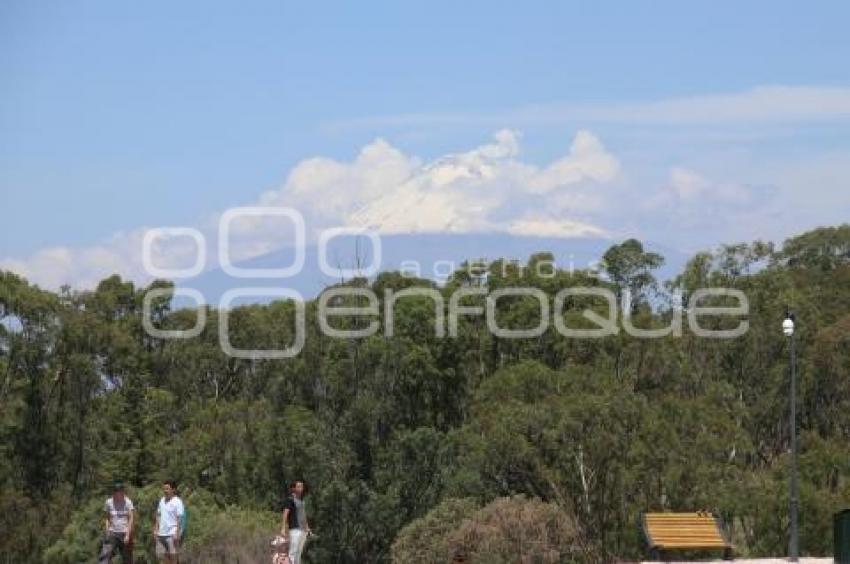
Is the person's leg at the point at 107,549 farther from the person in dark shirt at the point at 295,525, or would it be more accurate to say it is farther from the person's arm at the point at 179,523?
the person in dark shirt at the point at 295,525

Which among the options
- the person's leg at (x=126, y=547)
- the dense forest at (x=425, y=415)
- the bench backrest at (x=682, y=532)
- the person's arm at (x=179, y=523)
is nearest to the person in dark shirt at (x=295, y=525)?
the person's arm at (x=179, y=523)

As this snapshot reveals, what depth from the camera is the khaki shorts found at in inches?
853

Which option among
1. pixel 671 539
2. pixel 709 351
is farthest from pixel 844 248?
pixel 671 539

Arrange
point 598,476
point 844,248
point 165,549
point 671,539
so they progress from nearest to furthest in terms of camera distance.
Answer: point 165,549, point 671,539, point 598,476, point 844,248

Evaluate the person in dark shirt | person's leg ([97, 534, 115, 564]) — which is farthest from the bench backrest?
person's leg ([97, 534, 115, 564])

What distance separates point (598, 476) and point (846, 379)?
15294mm

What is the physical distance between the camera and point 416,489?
5788 centimetres

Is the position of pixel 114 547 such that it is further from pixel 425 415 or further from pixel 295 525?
pixel 425 415

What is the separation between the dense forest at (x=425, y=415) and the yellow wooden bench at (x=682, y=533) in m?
15.5

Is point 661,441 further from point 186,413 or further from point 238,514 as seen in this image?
point 186,413

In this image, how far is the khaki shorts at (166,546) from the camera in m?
21.7

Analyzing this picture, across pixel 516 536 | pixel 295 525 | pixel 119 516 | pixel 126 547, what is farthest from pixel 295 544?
pixel 516 536

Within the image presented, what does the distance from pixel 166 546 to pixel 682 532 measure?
10.0 meters

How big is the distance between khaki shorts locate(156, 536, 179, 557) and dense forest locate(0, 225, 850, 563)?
20923 millimetres
